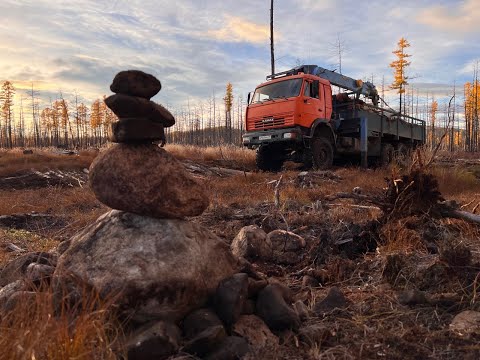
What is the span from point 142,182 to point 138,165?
15cm

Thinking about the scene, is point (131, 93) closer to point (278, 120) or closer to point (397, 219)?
point (397, 219)

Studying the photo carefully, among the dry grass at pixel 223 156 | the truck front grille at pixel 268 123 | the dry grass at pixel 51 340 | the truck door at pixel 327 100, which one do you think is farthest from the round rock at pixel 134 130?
the dry grass at pixel 223 156

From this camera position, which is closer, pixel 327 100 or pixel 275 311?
pixel 275 311

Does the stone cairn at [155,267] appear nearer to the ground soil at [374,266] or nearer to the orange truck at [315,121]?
the ground soil at [374,266]

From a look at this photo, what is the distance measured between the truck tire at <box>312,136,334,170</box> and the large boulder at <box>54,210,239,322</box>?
11187 mm

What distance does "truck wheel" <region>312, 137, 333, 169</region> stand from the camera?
1410 cm

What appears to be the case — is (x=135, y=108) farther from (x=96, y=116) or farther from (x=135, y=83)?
(x=96, y=116)

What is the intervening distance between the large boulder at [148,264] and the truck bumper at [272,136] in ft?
33.8

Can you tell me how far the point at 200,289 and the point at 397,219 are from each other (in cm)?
287

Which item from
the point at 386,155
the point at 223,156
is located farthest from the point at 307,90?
the point at 223,156

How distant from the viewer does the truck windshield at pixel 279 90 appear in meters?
13.5

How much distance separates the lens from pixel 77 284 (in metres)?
2.74

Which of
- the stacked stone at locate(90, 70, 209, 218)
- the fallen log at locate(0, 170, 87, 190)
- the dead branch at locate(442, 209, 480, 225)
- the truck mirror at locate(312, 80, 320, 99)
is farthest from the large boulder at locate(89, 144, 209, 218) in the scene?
the fallen log at locate(0, 170, 87, 190)

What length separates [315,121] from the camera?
13.9 m
